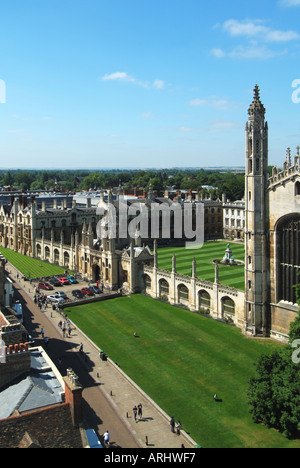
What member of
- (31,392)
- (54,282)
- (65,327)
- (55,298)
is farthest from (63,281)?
(31,392)

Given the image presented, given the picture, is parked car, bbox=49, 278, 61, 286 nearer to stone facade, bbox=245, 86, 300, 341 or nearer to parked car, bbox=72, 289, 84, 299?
parked car, bbox=72, 289, 84, 299

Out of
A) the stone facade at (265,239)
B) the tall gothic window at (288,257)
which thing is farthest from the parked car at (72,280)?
the tall gothic window at (288,257)

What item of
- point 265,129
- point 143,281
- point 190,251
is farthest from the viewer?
point 190,251

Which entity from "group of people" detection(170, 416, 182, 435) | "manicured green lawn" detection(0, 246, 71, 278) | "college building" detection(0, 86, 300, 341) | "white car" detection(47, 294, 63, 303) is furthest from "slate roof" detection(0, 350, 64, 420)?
"manicured green lawn" detection(0, 246, 71, 278)

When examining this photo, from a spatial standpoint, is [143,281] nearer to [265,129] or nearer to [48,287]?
[48,287]
